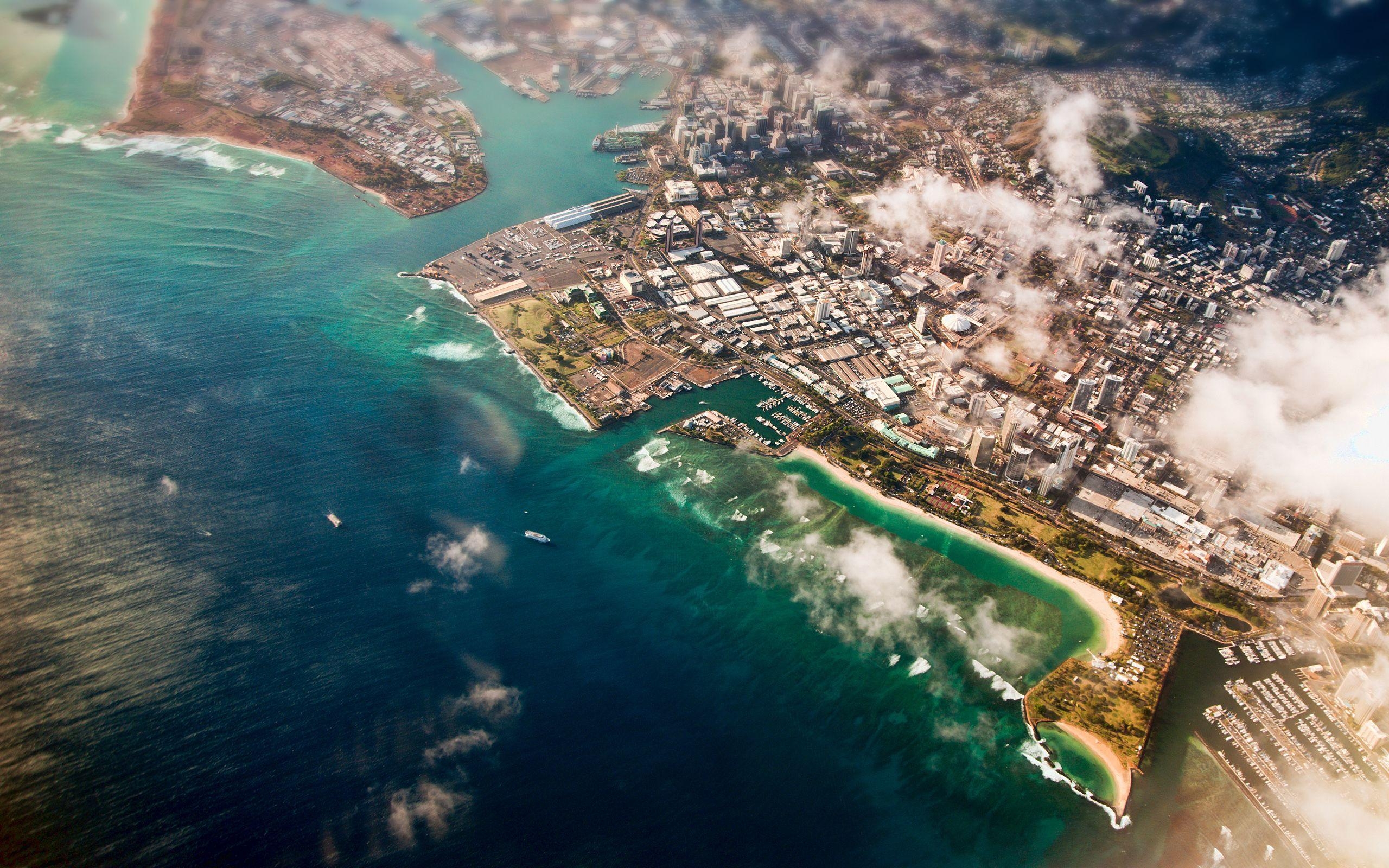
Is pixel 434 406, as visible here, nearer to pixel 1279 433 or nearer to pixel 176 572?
pixel 176 572

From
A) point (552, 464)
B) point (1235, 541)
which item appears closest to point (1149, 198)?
point (1235, 541)

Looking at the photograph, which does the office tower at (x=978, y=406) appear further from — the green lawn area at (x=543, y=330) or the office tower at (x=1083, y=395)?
the green lawn area at (x=543, y=330)

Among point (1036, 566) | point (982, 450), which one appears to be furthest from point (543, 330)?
point (1036, 566)

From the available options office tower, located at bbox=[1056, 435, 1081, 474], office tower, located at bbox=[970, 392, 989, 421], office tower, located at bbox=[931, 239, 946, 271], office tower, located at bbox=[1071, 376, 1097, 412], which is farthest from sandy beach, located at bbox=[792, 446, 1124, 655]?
office tower, located at bbox=[931, 239, 946, 271]

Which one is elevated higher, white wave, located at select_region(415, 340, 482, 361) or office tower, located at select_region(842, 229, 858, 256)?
office tower, located at select_region(842, 229, 858, 256)

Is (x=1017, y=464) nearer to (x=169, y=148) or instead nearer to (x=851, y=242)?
(x=851, y=242)

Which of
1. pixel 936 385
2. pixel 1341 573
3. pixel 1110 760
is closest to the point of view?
pixel 1110 760

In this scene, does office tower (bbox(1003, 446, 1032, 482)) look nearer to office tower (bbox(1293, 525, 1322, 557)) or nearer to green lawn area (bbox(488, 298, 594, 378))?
office tower (bbox(1293, 525, 1322, 557))
